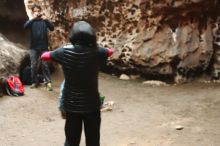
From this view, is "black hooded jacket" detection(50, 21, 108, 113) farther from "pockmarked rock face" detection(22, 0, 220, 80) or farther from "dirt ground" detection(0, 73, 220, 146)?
"pockmarked rock face" detection(22, 0, 220, 80)

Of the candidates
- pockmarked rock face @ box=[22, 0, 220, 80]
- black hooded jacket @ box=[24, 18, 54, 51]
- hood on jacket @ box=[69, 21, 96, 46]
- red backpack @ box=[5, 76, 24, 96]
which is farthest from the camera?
pockmarked rock face @ box=[22, 0, 220, 80]

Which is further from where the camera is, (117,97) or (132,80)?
(132,80)

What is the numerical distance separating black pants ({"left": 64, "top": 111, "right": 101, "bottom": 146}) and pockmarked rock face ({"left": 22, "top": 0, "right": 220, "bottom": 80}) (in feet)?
19.9

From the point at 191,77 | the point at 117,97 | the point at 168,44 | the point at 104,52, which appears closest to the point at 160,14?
the point at 168,44

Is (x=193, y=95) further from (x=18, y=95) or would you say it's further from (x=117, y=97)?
(x=18, y=95)

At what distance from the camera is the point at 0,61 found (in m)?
9.54

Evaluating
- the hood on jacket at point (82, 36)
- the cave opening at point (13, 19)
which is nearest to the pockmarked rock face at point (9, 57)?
the cave opening at point (13, 19)

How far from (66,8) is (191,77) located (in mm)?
3184

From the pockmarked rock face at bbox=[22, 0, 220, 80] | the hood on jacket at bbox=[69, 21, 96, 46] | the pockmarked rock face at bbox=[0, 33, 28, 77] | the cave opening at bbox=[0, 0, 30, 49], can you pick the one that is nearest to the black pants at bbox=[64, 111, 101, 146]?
the hood on jacket at bbox=[69, 21, 96, 46]

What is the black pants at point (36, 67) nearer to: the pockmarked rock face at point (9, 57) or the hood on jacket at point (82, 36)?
the pockmarked rock face at point (9, 57)

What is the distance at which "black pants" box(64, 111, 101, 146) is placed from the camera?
4.18m

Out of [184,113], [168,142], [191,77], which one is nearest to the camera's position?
[168,142]

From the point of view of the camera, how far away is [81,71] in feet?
13.5

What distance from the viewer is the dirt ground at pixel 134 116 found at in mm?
6250
